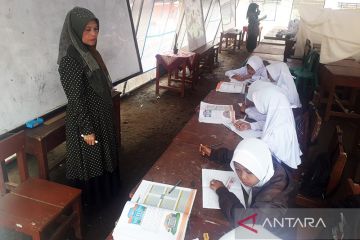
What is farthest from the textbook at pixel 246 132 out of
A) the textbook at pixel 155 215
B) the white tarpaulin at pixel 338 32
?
the white tarpaulin at pixel 338 32

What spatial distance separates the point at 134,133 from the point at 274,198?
2.67 m

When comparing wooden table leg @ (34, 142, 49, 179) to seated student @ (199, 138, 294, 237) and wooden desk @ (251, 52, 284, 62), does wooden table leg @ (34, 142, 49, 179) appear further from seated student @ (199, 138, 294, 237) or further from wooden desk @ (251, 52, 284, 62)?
wooden desk @ (251, 52, 284, 62)

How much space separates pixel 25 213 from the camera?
171cm

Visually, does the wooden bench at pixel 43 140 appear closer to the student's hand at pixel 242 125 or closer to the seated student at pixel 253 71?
the student's hand at pixel 242 125

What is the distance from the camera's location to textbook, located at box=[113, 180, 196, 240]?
116 centimetres

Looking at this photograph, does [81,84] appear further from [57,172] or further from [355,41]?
[355,41]

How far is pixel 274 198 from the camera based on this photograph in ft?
4.50

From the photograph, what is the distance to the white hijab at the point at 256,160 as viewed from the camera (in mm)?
1385

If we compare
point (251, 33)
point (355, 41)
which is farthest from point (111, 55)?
point (251, 33)

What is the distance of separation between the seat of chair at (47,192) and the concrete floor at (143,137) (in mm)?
456

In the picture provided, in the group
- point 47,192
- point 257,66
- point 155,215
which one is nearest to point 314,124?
point 155,215

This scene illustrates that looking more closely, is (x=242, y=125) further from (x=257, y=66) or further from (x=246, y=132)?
(x=257, y=66)

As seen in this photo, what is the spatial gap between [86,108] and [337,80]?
3598 mm

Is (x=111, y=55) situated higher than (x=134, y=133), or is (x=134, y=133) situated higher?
(x=111, y=55)
